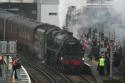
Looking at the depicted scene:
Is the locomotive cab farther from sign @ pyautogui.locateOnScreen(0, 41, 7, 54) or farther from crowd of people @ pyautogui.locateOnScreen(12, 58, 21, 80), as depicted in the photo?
sign @ pyautogui.locateOnScreen(0, 41, 7, 54)

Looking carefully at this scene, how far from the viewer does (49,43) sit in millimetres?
27172

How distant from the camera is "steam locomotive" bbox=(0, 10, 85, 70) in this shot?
2484 cm

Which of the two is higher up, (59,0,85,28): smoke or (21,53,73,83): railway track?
(59,0,85,28): smoke

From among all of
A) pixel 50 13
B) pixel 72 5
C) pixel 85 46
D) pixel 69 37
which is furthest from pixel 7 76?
pixel 50 13

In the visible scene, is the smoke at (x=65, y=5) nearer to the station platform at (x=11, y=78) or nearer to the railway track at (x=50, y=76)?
the railway track at (x=50, y=76)

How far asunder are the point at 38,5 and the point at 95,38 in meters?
28.0

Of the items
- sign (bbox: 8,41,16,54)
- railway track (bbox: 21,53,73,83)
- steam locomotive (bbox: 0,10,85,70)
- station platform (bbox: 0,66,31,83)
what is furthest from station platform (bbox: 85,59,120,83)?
sign (bbox: 8,41,16,54)

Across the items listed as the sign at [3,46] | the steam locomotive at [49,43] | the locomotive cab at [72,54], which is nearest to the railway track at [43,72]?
the steam locomotive at [49,43]

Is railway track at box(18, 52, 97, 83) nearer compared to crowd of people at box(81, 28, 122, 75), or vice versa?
railway track at box(18, 52, 97, 83)

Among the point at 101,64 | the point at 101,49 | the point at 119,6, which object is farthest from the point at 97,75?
the point at 119,6

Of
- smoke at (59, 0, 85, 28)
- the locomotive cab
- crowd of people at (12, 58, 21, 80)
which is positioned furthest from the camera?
smoke at (59, 0, 85, 28)

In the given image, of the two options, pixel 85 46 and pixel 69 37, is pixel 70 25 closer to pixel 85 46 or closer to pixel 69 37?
pixel 85 46

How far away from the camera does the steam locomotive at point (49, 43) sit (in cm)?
2484

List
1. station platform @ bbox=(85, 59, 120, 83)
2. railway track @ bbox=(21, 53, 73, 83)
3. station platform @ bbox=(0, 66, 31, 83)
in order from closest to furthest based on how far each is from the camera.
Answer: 1. station platform @ bbox=(0, 66, 31, 83)
2. station platform @ bbox=(85, 59, 120, 83)
3. railway track @ bbox=(21, 53, 73, 83)
